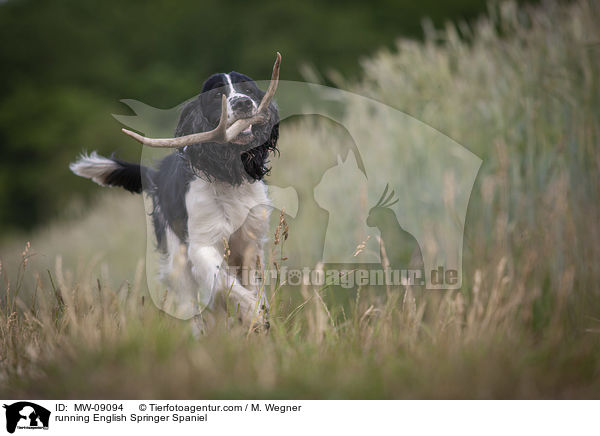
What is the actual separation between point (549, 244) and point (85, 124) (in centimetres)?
1177

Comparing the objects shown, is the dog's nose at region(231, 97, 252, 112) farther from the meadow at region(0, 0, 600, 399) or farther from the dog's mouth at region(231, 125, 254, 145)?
the meadow at region(0, 0, 600, 399)

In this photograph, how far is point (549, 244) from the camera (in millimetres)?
2914

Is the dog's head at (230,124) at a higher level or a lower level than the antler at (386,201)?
higher

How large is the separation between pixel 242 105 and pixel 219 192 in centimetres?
59

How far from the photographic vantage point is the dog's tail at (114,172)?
11.1ft

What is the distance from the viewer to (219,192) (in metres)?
2.98

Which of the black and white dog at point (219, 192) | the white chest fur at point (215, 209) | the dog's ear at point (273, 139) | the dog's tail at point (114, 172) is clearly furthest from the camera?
the dog's tail at point (114, 172)
